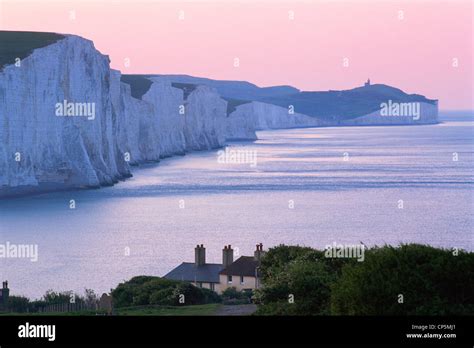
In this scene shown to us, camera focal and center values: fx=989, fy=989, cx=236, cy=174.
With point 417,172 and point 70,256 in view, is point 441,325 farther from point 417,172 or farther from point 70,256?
point 417,172

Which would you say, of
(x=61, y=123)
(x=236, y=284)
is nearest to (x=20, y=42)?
(x=61, y=123)

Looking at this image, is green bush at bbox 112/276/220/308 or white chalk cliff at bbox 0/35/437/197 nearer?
green bush at bbox 112/276/220/308

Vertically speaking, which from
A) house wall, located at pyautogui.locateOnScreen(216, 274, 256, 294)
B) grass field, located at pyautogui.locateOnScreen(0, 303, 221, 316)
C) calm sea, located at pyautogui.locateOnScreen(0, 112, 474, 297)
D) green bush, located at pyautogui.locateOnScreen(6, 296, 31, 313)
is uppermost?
grass field, located at pyautogui.locateOnScreen(0, 303, 221, 316)

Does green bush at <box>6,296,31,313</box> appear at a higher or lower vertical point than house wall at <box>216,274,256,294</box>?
higher

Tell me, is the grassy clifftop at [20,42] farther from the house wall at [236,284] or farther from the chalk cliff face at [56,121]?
the house wall at [236,284]

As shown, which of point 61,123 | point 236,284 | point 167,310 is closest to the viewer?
point 167,310

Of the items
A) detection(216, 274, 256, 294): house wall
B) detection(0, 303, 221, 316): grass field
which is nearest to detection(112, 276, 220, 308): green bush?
detection(0, 303, 221, 316): grass field

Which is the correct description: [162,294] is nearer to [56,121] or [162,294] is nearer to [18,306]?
[18,306]

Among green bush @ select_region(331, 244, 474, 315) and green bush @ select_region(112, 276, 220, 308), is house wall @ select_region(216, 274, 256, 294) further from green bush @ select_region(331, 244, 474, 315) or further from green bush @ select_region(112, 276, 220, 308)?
green bush @ select_region(331, 244, 474, 315)
